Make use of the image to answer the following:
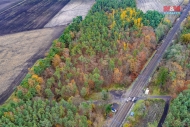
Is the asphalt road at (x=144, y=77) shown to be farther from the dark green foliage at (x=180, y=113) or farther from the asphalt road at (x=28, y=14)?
the asphalt road at (x=28, y=14)

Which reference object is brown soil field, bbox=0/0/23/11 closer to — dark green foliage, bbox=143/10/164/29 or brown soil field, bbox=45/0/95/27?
brown soil field, bbox=45/0/95/27

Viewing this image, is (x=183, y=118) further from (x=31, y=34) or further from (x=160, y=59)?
(x=31, y=34)

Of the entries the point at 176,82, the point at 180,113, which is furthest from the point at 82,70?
the point at 180,113

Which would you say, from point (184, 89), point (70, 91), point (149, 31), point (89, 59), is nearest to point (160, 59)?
point (149, 31)

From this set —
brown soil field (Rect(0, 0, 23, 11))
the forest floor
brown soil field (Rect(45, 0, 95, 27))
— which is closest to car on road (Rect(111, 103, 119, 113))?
brown soil field (Rect(45, 0, 95, 27))

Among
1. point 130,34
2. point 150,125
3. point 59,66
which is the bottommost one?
point 150,125

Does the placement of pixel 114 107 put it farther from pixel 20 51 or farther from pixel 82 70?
pixel 20 51
